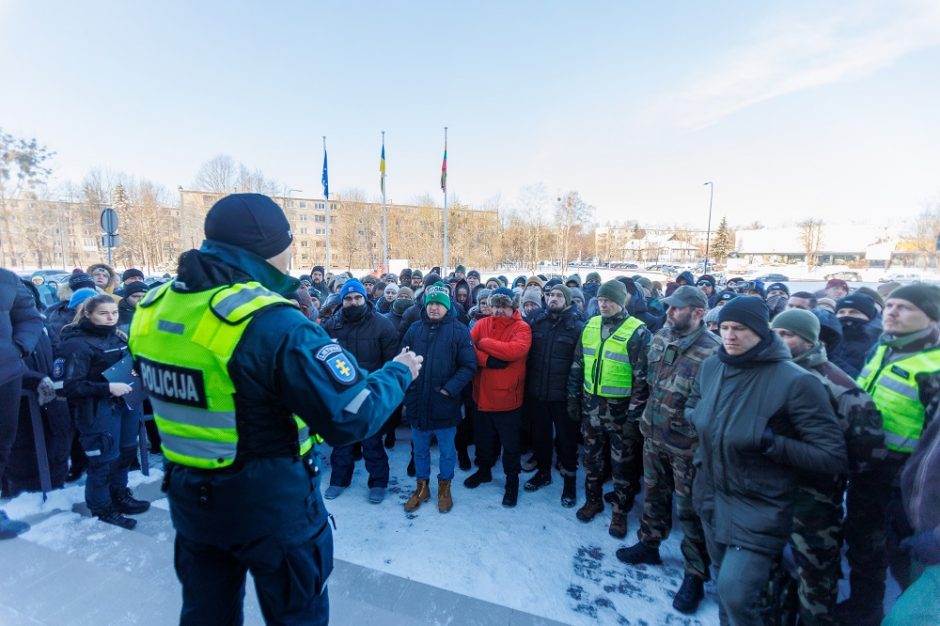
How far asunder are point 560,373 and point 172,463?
325 centimetres

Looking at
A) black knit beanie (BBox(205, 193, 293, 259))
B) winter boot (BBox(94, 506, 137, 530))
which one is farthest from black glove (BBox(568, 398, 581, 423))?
winter boot (BBox(94, 506, 137, 530))

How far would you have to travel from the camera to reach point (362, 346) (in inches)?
167

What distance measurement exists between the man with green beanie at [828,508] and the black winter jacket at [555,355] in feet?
6.93

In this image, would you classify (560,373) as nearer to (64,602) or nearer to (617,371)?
(617,371)

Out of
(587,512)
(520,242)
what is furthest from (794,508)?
(520,242)

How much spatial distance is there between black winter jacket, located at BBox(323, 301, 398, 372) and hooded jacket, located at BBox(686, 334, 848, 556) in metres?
2.87

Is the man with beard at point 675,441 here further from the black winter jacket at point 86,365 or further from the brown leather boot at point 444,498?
the black winter jacket at point 86,365

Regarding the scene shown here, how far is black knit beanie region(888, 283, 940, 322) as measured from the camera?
239 centimetres

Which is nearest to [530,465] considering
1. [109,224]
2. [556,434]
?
[556,434]

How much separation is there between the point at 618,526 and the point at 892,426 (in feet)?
6.40

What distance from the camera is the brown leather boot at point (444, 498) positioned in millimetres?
3877

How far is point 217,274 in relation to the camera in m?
1.51

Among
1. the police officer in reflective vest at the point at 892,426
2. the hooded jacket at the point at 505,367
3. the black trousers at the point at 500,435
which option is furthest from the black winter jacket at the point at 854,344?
the black trousers at the point at 500,435

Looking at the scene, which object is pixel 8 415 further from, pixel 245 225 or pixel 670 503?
pixel 670 503
